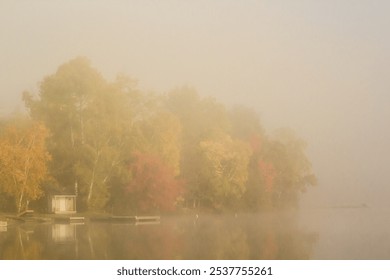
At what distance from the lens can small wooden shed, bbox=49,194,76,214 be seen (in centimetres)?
993

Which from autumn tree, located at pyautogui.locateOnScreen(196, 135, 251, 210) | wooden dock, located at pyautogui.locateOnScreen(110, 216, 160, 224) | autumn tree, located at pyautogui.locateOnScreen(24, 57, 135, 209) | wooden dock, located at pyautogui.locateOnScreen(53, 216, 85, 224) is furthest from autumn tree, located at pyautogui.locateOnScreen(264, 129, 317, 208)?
wooden dock, located at pyautogui.locateOnScreen(53, 216, 85, 224)

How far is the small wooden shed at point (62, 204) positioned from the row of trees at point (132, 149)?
0.10 m

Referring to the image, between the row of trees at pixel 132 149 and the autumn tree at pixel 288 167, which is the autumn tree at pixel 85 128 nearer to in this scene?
the row of trees at pixel 132 149

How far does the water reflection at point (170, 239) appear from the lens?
8719 mm

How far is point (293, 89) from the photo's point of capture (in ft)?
34.0

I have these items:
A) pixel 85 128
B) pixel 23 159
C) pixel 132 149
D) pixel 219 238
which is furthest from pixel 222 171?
pixel 23 159

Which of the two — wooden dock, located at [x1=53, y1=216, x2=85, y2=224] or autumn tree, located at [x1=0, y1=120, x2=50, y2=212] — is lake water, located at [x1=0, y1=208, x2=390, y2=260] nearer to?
wooden dock, located at [x1=53, y1=216, x2=85, y2=224]

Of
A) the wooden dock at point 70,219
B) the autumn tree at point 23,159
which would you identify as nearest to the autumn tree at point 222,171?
the wooden dock at point 70,219

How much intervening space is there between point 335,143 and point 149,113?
8.93ft

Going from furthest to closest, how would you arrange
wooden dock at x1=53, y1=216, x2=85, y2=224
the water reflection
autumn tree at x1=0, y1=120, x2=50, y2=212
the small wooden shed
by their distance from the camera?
wooden dock at x1=53, y1=216, x2=85, y2=224
autumn tree at x1=0, y1=120, x2=50, y2=212
the small wooden shed
the water reflection

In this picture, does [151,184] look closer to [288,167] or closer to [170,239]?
[170,239]

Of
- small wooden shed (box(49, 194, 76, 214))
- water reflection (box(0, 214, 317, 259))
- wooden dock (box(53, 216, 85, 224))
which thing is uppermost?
small wooden shed (box(49, 194, 76, 214))

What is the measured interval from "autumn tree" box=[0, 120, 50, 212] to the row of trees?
0.05 feet

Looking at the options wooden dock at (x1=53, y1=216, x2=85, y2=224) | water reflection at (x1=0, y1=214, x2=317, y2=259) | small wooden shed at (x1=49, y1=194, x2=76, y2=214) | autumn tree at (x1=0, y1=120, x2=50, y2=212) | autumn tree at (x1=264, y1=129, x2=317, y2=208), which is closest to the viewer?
water reflection at (x1=0, y1=214, x2=317, y2=259)
